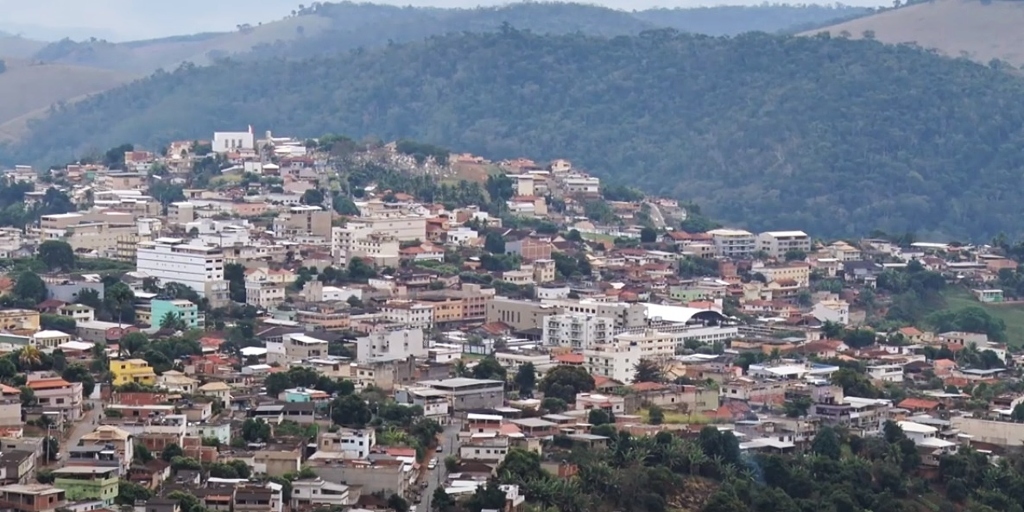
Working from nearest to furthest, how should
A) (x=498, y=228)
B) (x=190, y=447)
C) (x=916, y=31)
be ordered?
(x=190, y=447) → (x=498, y=228) → (x=916, y=31)

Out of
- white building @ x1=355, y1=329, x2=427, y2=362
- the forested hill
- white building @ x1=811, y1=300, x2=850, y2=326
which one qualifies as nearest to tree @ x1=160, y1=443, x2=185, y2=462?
white building @ x1=355, y1=329, x2=427, y2=362

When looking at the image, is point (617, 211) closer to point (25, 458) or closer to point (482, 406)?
point (482, 406)

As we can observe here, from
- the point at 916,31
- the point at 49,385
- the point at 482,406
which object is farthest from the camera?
the point at 916,31

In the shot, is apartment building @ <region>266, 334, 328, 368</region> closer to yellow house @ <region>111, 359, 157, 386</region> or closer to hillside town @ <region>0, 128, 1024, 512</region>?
hillside town @ <region>0, 128, 1024, 512</region>

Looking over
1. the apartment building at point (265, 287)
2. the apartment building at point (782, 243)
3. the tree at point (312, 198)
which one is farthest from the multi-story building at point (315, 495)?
the apartment building at point (782, 243)

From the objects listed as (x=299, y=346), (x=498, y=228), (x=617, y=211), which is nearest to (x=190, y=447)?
(x=299, y=346)

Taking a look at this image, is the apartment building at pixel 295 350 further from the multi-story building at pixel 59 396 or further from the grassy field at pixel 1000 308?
the grassy field at pixel 1000 308

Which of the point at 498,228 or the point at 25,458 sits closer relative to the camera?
the point at 25,458
